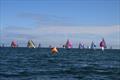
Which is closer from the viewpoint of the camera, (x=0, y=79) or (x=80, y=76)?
(x=0, y=79)

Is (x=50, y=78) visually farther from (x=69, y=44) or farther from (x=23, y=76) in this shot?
(x=69, y=44)

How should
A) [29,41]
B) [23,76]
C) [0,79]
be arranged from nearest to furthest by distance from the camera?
[0,79], [23,76], [29,41]

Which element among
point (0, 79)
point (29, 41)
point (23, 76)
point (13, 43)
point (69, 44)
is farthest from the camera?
point (13, 43)

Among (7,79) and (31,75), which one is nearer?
(7,79)

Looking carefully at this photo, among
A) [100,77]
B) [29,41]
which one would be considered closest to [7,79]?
[100,77]

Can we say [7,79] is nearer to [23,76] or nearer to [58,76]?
[23,76]

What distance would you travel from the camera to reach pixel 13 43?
194125 mm

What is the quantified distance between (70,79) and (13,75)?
22.8 feet

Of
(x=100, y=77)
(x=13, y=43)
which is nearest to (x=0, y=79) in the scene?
(x=100, y=77)

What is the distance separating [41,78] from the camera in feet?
140

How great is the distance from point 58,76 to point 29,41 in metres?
110

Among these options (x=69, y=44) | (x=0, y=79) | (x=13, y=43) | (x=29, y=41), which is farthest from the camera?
(x=13, y=43)

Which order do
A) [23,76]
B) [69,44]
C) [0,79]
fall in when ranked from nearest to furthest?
1. [0,79]
2. [23,76]
3. [69,44]

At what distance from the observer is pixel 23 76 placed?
4475 centimetres
